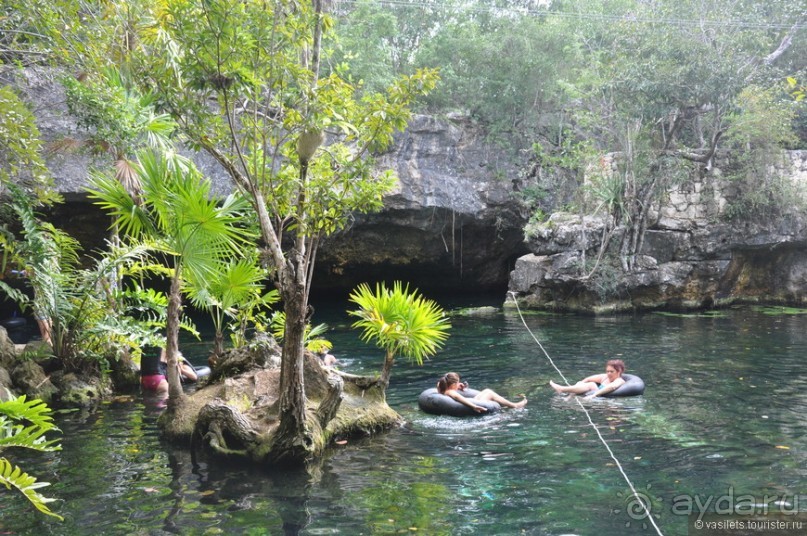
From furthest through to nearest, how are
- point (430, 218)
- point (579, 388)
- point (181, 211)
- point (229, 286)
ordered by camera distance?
1. point (430, 218)
2. point (579, 388)
3. point (229, 286)
4. point (181, 211)

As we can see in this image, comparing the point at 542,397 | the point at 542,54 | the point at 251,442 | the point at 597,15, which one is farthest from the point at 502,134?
the point at 251,442

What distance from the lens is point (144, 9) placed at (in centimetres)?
871

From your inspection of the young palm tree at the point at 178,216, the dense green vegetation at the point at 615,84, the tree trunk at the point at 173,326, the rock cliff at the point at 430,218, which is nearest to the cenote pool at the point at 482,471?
the tree trunk at the point at 173,326

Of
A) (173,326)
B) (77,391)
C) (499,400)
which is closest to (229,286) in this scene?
(173,326)

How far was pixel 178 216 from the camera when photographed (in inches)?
292

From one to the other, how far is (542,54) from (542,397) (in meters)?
19.7

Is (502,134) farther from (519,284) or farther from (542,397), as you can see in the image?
(542,397)

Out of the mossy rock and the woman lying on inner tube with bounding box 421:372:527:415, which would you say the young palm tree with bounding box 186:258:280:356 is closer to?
the mossy rock

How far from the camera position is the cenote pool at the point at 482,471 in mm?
5691

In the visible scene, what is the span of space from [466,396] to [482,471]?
118 inches

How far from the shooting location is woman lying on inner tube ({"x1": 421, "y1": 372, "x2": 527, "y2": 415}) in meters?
9.62

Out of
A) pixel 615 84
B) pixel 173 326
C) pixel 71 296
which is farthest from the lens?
pixel 615 84

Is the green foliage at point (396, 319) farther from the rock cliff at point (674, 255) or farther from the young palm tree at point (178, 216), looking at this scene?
the rock cliff at point (674, 255)

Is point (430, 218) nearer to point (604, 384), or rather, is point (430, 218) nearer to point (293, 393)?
point (604, 384)
